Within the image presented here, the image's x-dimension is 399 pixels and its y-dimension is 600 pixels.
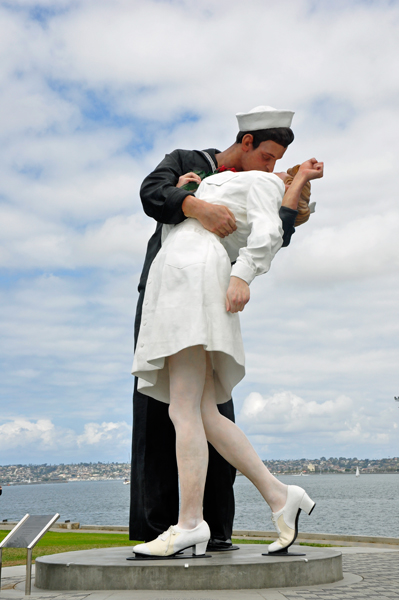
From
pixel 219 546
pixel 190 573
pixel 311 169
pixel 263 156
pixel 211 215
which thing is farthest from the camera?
pixel 311 169

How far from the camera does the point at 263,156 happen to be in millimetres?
4559

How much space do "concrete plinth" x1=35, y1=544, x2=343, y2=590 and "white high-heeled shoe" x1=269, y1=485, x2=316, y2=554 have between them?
15 centimetres

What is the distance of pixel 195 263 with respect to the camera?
3943 mm

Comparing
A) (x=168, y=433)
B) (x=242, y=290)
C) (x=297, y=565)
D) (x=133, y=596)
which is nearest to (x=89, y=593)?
(x=133, y=596)

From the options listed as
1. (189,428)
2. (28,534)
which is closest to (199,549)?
(189,428)

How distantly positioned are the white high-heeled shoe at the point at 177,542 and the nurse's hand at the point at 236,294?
51.4 inches

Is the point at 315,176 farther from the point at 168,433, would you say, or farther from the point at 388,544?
the point at 388,544

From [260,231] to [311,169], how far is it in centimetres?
109

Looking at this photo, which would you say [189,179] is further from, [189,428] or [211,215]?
[189,428]

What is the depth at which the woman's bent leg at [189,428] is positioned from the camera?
3.70 meters

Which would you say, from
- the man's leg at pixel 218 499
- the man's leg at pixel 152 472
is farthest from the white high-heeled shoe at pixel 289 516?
the man's leg at pixel 152 472

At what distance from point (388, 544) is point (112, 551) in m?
6.59

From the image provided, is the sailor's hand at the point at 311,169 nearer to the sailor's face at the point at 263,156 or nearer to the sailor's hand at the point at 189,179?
the sailor's face at the point at 263,156

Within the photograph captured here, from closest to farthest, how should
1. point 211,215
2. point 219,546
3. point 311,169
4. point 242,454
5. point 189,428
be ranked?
point 189,428 < point 242,454 < point 211,215 < point 219,546 < point 311,169
